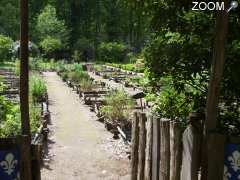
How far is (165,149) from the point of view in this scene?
18.3 feet

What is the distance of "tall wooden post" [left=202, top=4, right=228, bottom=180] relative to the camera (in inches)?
187

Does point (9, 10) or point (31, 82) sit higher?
point (9, 10)

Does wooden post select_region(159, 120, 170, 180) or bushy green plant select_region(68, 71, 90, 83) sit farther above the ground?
wooden post select_region(159, 120, 170, 180)

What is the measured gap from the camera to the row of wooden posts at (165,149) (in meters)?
5.02

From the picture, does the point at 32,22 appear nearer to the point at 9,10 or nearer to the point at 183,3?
the point at 9,10

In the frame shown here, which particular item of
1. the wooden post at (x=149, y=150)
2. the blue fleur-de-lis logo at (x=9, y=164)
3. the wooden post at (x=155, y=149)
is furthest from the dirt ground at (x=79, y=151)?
the blue fleur-de-lis logo at (x=9, y=164)

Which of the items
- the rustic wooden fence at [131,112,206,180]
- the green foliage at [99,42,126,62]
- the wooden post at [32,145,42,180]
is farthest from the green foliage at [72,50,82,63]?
the wooden post at [32,145,42,180]

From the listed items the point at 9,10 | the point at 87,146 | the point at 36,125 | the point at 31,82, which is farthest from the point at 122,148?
the point at 9,10

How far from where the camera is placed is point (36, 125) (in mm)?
12180

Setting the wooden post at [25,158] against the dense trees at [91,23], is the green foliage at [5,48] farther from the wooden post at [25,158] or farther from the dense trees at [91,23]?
the wooden post at [25,158]

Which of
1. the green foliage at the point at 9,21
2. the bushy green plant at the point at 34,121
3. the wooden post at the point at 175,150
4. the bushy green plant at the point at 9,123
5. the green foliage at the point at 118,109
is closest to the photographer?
the wooden post at the point at 175,150

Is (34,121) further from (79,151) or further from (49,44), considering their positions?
(49,44)

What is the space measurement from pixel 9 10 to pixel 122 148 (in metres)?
46.8

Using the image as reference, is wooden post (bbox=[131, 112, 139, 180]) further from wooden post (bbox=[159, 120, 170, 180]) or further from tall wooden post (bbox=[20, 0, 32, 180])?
tall wooden post (bbox=[20, 0, 32, 180])
